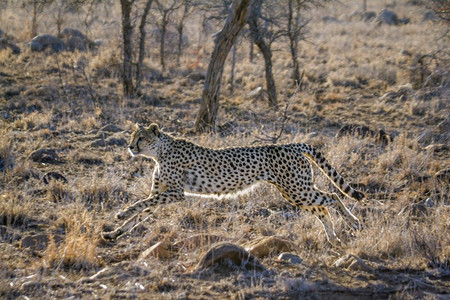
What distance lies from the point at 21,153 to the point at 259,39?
6588 mm

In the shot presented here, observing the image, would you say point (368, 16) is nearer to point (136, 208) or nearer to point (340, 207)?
point (340, 207)

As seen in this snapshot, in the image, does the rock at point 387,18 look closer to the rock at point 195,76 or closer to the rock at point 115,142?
the rock at point 195,76

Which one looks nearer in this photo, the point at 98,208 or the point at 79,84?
the point at 98,208

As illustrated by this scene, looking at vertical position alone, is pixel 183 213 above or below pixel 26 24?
below

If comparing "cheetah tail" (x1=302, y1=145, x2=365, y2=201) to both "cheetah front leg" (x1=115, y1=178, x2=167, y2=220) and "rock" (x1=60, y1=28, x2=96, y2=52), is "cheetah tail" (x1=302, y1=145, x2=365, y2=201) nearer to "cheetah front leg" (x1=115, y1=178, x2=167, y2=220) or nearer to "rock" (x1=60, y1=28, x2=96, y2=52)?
"cheetah front leg" (x1=115, y1=178, x2=167, y2=220)

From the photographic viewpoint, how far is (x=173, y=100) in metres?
13.9

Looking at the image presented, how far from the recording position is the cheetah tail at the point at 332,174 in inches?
238

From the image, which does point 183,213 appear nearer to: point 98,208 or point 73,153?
point 98,208

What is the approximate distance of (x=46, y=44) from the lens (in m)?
17.6

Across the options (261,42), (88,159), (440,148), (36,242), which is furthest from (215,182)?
(261,42)

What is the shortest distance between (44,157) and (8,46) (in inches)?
393

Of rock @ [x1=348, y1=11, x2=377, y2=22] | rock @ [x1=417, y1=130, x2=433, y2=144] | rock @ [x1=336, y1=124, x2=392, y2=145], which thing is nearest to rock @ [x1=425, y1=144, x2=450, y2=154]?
rock @ [x1=417, y1=130, x2=433, y2=144]

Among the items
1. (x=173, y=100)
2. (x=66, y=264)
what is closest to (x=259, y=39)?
(x=173, y=100)

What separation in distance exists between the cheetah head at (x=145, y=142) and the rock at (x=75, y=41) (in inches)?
495
